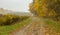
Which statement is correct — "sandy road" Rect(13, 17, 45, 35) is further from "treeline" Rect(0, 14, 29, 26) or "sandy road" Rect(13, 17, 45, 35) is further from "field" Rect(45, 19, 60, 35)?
"treeline" Rect(0, 14, 29, 26)

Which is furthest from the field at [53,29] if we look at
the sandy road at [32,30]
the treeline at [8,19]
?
the treeline at [8,19]

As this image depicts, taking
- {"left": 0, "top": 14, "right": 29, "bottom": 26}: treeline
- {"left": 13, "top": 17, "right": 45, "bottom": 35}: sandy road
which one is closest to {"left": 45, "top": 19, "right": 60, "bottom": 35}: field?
{"left": 13, "top": 17, "right": 45, "bottom": 35}: sandy road

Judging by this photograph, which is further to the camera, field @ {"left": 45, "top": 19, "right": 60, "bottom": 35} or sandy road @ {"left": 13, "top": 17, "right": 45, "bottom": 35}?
field @ {"left": 45, "top": 19, "right": 60, "bottom": 35}

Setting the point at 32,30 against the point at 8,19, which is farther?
the point at 8,19

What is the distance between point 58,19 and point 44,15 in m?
4.29

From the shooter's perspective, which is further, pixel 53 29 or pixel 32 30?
pixel 53 29

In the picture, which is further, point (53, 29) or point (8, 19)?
point (8, 19)

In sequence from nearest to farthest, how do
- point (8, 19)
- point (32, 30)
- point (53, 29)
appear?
point (32, 30), point (53, 29), point (8, 19)

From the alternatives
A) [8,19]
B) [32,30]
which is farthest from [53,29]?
[8,19]

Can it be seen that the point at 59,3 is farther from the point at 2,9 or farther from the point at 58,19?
the point at 2,9

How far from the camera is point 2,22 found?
44.8 feet

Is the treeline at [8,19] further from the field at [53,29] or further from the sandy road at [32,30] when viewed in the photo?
the field at [53,29]

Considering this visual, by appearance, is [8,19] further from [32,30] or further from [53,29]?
[53,29]

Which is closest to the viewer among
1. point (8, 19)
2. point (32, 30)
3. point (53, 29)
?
point (32, 30)
